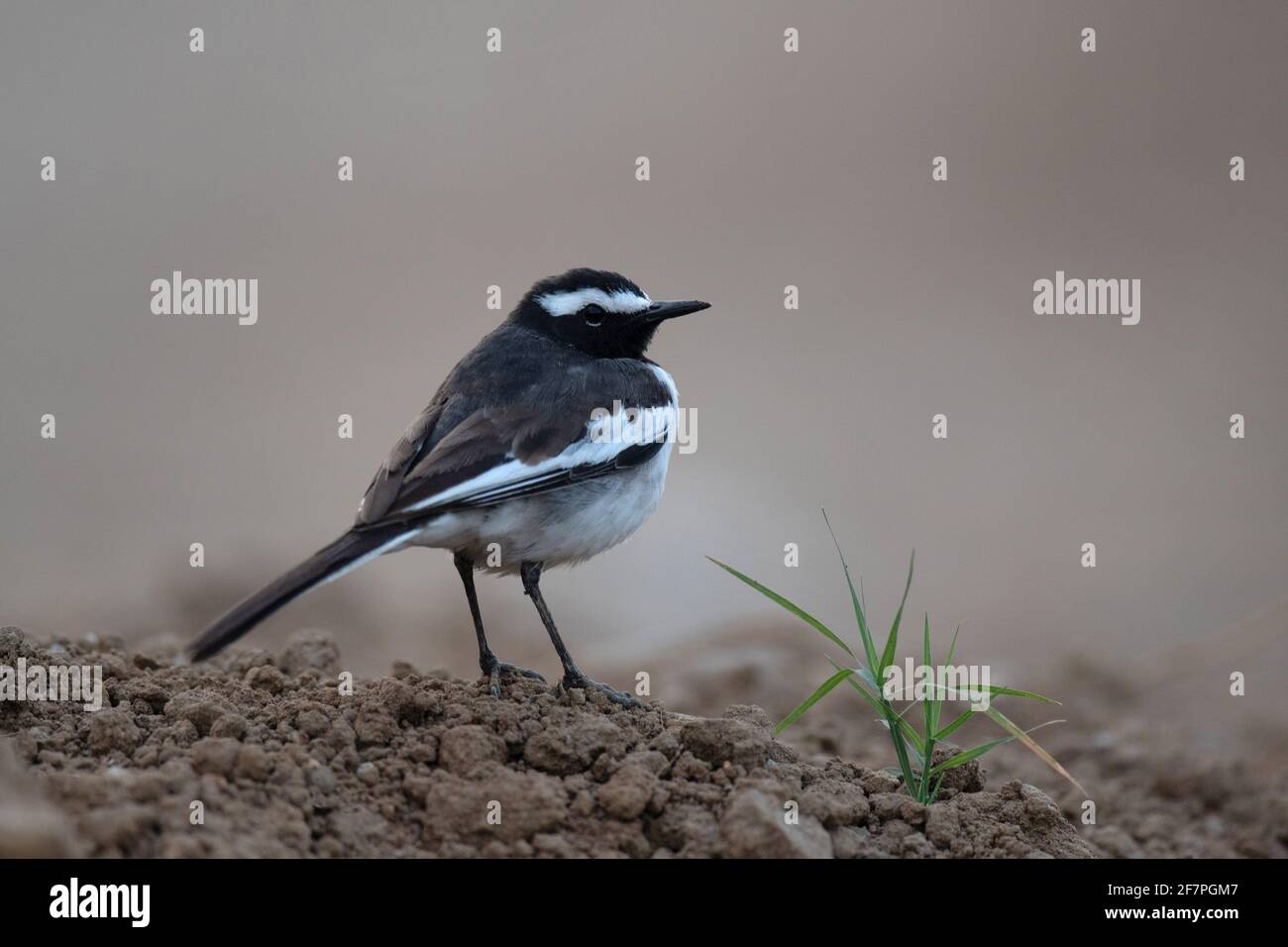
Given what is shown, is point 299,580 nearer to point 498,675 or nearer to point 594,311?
point 498,675

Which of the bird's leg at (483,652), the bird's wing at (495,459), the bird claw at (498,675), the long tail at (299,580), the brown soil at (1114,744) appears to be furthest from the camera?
the brown soil at (1114,744)

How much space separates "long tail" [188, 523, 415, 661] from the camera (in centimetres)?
468

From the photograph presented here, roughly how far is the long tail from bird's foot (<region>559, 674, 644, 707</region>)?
3.95ft

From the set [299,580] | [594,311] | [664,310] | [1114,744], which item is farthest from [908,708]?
[1114,744]


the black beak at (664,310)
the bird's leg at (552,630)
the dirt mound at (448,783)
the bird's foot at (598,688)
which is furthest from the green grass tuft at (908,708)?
the black beak at (664,310)

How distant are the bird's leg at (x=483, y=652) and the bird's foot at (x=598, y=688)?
0.43ft

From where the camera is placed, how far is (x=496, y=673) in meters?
6.02

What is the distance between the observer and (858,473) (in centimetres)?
1547

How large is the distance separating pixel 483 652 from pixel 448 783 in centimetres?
144

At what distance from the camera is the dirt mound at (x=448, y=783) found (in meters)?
4.36

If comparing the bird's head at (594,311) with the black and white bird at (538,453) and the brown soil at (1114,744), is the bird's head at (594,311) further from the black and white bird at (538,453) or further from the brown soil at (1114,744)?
the brown soil at (1114,744)

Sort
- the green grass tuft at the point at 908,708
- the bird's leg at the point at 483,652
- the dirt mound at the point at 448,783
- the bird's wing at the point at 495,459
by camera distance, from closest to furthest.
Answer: the dirt mound at the point at 448,783, the green grass tuft at the point at 908,708, the bird's wing at the point at 495,459, the bird's leg at the point at 483,652

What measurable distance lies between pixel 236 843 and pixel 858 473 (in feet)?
39.3
